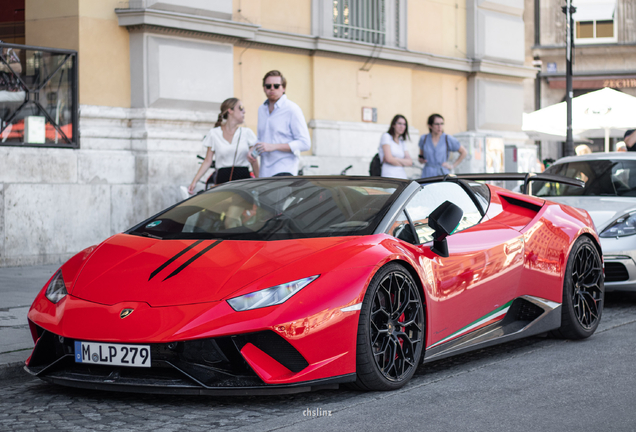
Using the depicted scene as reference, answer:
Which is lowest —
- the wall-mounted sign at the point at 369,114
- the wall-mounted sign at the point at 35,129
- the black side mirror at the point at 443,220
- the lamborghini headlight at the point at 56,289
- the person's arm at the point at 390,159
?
the lamborghini headlight at the point at 56,289

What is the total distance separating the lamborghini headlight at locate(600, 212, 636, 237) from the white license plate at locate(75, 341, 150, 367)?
494 centimetres

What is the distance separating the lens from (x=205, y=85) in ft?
40.3

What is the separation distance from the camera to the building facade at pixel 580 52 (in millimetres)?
35062

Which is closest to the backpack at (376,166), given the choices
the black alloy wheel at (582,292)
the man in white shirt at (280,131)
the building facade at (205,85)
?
the building facade at (205,85)

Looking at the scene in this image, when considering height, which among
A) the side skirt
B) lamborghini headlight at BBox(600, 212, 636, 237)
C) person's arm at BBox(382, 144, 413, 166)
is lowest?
the side skirt

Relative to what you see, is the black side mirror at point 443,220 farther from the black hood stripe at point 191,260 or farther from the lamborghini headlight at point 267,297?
the black hood stripe at point 191,260

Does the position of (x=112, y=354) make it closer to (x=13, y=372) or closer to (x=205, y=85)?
(x=13, y=372)

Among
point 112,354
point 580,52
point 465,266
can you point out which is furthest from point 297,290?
point 580,52

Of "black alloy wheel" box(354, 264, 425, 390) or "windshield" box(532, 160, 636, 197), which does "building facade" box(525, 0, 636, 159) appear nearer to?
"windshield" box(532, 160, 636, 197)

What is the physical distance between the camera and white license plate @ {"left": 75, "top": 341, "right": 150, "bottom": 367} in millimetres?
4121

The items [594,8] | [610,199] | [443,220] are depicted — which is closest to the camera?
[443,220]

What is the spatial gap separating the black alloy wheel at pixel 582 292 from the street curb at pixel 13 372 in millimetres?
3451

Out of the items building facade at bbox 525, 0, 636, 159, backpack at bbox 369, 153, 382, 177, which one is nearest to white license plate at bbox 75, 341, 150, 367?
backpack at bbox 369, 153, 382, 177

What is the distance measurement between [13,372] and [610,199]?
5692 millimetres
